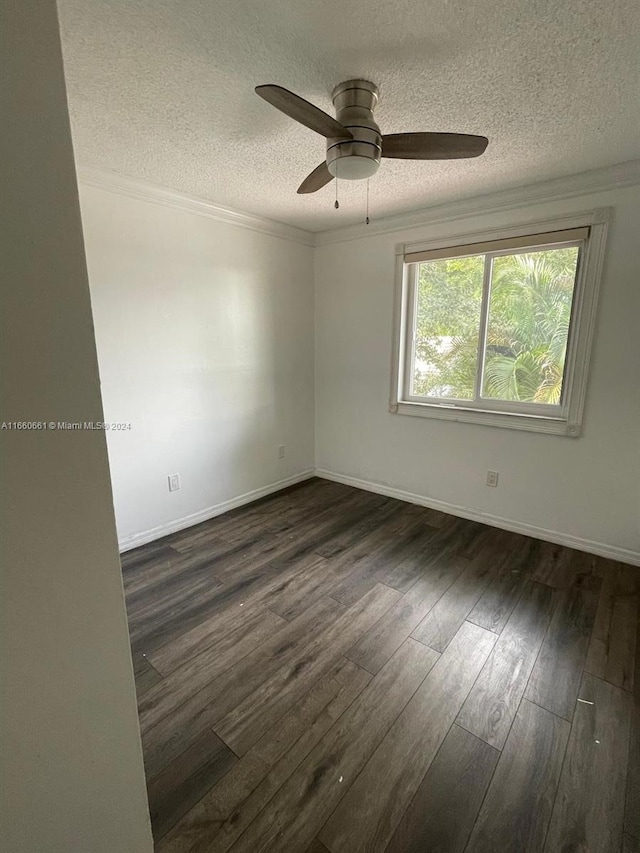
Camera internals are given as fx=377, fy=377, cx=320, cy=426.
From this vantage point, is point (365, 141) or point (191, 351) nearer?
point (365, 141)

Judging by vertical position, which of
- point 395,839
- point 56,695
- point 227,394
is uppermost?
point 227,394

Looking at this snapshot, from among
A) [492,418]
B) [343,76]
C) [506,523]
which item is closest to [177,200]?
[343,76]

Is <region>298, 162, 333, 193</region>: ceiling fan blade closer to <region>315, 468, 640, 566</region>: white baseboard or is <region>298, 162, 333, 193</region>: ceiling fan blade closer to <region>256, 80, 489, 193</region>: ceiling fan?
<region>256, 80, 489, 193</region>: ceiling fan

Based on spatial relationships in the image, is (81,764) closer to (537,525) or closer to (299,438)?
(537,525)

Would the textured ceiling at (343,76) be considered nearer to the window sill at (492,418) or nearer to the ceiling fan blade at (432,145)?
the ceiling fan blade at (432,145)

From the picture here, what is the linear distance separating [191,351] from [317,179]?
1.46 m

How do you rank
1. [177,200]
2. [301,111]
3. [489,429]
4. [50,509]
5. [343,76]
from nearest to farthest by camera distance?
[50,509], [301,111], [343,76], [177,200], [489,429]

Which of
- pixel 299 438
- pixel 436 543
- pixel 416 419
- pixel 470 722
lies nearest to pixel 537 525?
pixel 436 543

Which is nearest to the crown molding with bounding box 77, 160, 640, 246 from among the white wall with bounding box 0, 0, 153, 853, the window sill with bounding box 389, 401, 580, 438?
the window sill with bounding box 389, 401, 580, 438

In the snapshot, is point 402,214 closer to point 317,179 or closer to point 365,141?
point 317,179

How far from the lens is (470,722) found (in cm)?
140

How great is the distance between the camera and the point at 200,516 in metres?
2.96

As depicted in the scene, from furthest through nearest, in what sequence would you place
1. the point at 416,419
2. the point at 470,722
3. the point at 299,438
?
the point at 299,438 → the point at 416,419 → the point at 470,722

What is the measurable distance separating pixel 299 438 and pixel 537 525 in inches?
84.2
